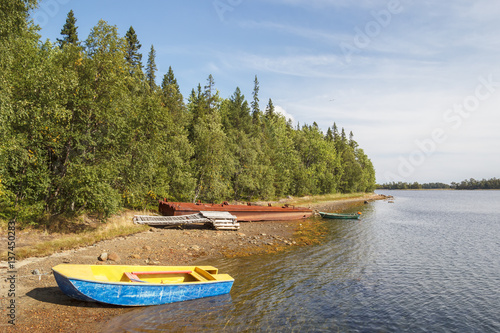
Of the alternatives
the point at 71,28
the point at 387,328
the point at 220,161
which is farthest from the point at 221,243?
the point at 71,28

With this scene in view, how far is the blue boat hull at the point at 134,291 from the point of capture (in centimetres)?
1072

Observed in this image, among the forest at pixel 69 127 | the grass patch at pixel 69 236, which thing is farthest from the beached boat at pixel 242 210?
the grass patch at pixel 69 236

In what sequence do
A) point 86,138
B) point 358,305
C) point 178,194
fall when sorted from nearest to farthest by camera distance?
1. point 358,305
2. point 86,138
3. point 178,194

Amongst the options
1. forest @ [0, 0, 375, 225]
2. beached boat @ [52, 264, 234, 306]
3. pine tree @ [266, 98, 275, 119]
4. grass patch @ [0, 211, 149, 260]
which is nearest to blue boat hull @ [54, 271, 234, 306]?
beached boat @ [52, 264, 234, 306]

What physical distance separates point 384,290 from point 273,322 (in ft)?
27.7

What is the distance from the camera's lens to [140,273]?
526 inches

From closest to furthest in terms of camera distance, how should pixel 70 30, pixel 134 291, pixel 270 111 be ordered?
pixel 134 291, pixel 70 30, pixel 270 111

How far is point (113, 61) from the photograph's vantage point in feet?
71.0

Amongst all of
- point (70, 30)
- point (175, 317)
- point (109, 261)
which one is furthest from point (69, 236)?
point (70, 30)

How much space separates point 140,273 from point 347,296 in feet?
37.4

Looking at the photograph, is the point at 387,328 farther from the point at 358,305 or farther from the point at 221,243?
the point at 221,243

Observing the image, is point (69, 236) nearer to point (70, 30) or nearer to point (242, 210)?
point (242, 210)

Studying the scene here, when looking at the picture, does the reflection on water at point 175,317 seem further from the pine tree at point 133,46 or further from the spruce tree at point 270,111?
the spruce tree at point 270,111

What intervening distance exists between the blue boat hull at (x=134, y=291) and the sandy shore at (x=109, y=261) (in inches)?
22.0
